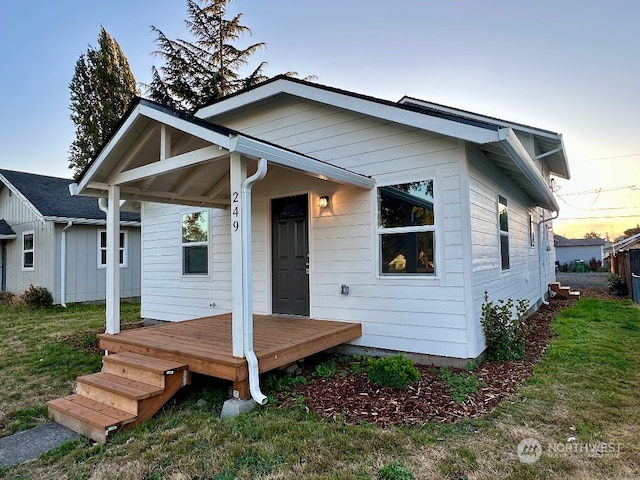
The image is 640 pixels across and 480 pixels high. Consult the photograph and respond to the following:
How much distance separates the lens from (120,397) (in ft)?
11.7

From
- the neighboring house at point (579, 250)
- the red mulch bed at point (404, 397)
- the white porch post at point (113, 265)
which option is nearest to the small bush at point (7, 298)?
the white porch post at point (113, 265)

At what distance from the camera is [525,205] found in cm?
974

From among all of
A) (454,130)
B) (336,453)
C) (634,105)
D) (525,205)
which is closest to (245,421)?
(336,453)

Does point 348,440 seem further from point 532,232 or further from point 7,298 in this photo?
point 7,298

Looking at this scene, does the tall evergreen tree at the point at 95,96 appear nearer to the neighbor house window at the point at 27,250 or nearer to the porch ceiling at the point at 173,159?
the neighbor house window at the point at 27,250

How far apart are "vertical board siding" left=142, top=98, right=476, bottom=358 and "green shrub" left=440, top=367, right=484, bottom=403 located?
32 centimetres

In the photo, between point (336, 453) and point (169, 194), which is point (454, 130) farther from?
point (169, 194)

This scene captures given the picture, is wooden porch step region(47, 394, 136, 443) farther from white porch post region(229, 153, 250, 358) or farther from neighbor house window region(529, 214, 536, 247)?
neighbor house window region(529, 214, 536, 247)

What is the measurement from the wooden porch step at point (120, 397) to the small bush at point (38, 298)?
10.2 metres

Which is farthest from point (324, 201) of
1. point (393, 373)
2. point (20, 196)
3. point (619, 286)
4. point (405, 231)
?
point (619, 286)

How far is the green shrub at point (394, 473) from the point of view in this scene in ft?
7.95

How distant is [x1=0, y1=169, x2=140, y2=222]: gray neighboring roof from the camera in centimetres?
1266

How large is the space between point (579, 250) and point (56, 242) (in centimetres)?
4588

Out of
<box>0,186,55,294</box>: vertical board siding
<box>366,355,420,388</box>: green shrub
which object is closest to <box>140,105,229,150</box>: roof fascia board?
<box>366,355,420,388</box>: green shrub
